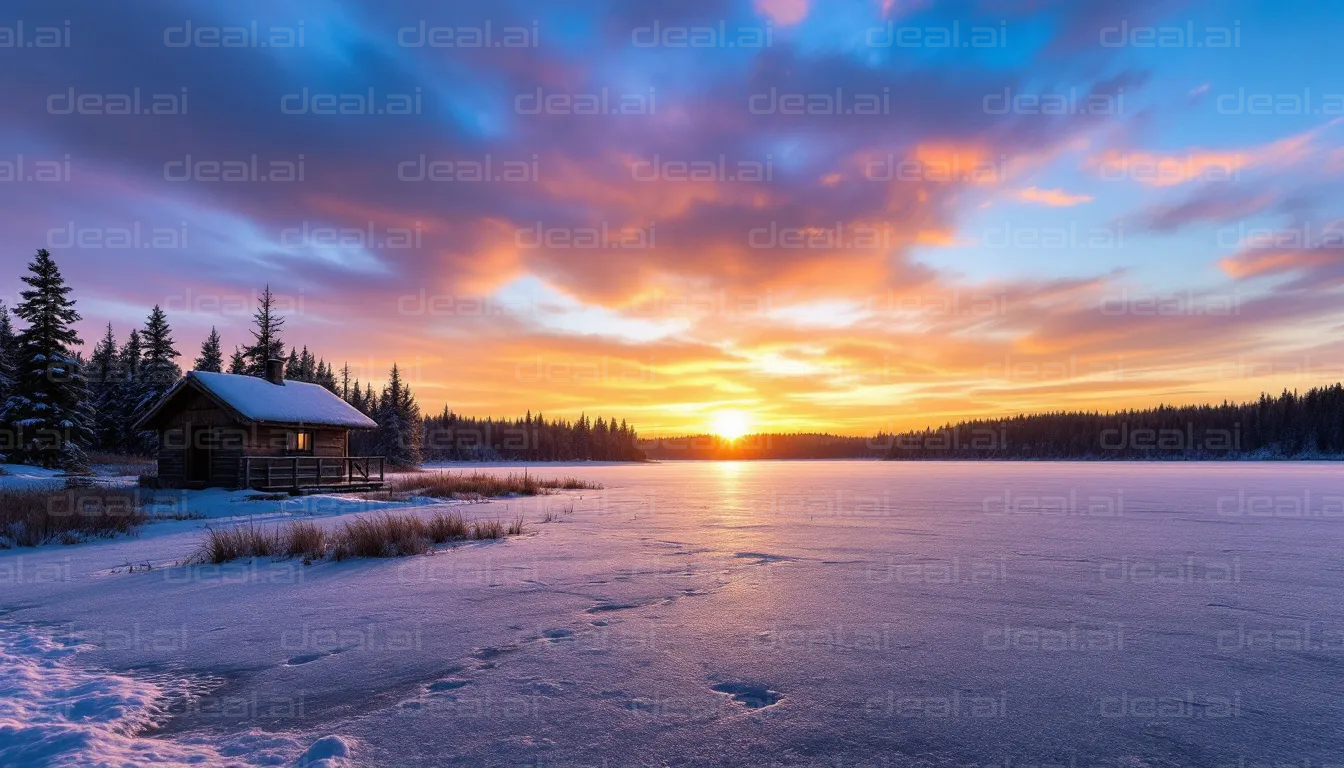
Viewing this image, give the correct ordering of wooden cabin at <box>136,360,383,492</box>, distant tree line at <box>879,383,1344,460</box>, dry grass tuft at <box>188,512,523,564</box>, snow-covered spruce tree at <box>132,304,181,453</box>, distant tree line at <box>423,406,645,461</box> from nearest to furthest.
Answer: dry grass tuft at <box>188,512,523,564</box>, wooden cabin at <box>136,360,383,492</box>, snow-covered spruce tree at <box>132,304,181,453</box>, distant tree line at <box>879,383,1344,460</box>, distant tree line at <box>423,406,645,461</box>

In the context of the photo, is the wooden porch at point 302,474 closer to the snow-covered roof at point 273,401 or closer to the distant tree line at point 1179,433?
the snow-covered roof at point 273,401

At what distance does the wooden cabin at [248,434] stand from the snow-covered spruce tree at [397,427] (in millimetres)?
31448

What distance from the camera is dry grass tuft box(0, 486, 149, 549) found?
12477mm

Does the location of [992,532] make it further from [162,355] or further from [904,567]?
[162,355]

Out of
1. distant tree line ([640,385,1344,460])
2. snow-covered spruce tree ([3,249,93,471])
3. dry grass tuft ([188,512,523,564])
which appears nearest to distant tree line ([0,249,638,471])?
snow-covered spruce tree ([3,249,93,471])

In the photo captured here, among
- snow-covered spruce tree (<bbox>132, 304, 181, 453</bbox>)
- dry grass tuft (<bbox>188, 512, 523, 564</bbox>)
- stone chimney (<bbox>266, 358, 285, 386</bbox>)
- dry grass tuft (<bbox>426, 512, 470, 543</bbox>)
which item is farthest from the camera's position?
snow-covered spruce tree (<bbox>132, 304, 181, 453</bbox>)

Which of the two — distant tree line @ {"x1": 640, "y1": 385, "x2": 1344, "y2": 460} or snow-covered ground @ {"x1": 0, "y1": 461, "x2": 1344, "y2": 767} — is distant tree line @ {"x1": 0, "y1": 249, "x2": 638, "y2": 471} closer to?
snow-covered ground @ {"x1": 0, "y1": 461, "x2": 1344, "y2": 767}

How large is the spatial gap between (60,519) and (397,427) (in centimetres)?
4756

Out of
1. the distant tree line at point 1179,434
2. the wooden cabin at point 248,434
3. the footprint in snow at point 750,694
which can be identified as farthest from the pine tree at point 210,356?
the distant tree line at point 1179,434

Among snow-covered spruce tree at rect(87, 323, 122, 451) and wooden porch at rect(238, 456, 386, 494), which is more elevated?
snow-covered spruce tree at rect(87, 323, 122, 451)

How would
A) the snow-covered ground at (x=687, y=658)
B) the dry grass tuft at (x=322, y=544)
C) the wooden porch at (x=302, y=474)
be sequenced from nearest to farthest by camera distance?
the snow-covered ground at (x=687, y=658) < the dry grass tuft at (x=322, y=544) < the wooden porch at (x=302, y=474)

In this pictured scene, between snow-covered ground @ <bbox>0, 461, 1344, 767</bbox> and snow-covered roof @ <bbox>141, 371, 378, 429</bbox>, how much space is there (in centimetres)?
1452

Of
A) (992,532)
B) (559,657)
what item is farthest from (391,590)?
(992,532)

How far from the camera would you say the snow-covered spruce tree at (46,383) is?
1241 inches
